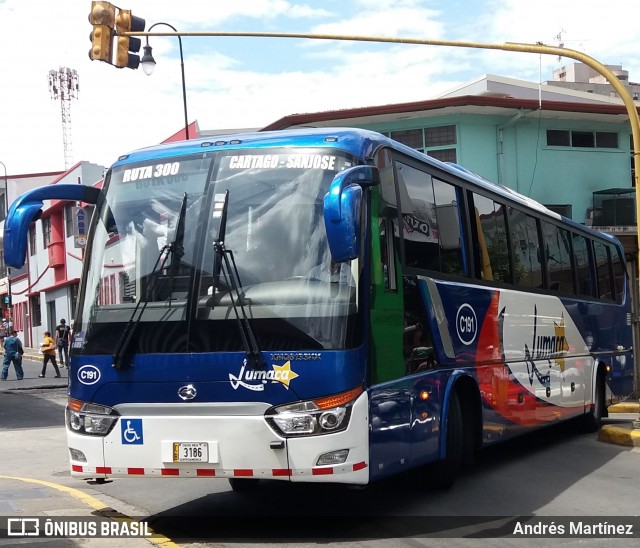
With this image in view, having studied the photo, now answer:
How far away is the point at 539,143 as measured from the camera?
103ft

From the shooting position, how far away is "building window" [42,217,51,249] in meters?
49.6

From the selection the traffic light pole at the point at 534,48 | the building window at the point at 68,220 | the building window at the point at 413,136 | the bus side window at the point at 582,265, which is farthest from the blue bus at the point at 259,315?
the building window at the point at 68,220

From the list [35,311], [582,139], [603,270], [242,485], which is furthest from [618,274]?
[35,311]

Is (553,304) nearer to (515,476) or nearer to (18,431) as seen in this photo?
(515,476)

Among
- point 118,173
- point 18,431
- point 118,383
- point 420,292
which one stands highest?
point 118,173

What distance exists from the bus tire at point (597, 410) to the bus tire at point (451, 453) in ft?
20.1

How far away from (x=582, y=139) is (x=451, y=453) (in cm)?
2508

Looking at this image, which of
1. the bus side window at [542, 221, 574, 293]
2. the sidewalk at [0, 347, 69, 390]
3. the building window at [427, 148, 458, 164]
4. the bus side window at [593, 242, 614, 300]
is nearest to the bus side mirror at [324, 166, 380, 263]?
the bus side window at [542, 221, 574, 293]

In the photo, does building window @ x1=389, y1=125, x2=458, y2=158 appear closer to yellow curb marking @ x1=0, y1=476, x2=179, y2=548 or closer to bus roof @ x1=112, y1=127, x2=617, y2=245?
yellow curb marking @ x1=0, y1=476, x2=179, y2=548

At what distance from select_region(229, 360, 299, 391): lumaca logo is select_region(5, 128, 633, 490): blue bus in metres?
0.01

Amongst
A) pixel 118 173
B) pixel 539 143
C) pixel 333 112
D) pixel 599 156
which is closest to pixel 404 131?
pixel 333 112

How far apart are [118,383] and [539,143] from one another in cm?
2596

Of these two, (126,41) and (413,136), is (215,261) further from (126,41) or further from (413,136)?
(413,136)

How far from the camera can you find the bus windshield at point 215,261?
279 inches
